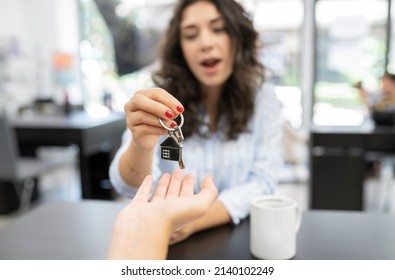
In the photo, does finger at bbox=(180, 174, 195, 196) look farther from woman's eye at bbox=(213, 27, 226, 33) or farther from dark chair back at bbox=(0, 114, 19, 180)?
dark chair back at bbox=(0, 114, 19, 180)

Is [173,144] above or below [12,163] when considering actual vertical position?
above

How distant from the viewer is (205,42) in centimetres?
39

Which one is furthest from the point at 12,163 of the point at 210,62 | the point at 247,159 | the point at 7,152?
the point at 210,62

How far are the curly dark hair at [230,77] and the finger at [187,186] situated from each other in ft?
0.16

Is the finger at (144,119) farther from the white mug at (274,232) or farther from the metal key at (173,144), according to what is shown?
the white mug at (274,232)

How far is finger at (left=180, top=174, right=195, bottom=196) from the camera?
1.07ft

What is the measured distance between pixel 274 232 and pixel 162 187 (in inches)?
5.7

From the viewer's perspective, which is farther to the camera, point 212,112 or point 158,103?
point 212,112

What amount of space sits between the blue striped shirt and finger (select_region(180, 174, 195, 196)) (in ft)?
0.53

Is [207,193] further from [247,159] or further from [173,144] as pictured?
[247,159]

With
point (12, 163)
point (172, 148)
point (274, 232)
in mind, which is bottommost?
point (12, 163)
